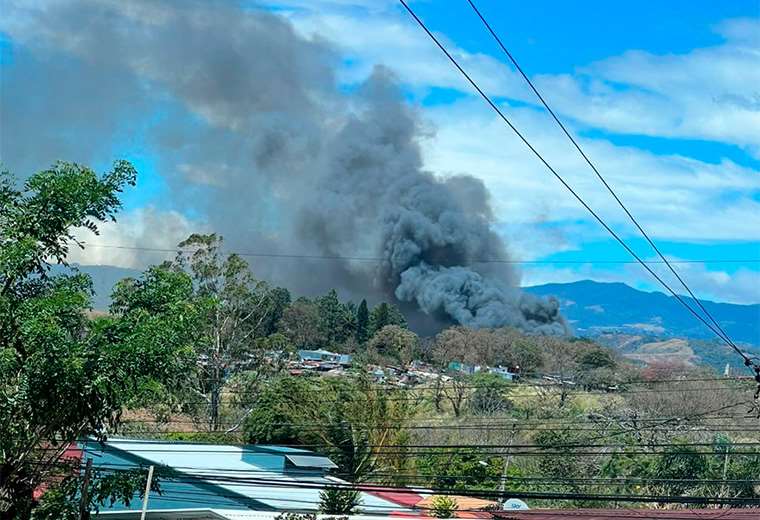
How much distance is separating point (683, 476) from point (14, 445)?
87.5ft

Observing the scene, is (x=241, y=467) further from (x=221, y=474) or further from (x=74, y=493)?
(x=74, y=493)

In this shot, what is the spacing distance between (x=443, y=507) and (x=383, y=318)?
49736 millimetres

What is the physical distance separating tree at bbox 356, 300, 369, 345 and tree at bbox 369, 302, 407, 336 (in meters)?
0.32

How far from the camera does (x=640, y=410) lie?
4197cm

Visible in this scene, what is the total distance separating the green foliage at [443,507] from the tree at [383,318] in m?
46.4

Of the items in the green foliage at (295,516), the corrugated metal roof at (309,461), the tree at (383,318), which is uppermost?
the tree at (383,318)

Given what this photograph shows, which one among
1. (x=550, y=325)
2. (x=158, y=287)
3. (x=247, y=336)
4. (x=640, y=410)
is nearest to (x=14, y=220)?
(x=158, y=287)

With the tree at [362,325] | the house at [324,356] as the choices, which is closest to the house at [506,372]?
the house at [324,356]

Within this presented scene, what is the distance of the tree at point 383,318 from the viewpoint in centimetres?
7325

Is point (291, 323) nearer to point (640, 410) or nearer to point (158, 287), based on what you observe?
point (640, 410)

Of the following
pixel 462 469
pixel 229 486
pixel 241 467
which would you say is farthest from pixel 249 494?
pixel 462 469

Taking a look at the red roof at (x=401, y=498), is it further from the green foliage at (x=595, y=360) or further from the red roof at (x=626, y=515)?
the green foliage at (x=595, y=360)

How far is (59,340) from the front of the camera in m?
11.1

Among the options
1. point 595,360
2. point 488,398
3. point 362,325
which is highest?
point 362,325
